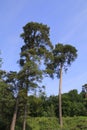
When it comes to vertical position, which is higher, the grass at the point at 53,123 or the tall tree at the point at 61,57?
the tall tree at the point at 61,57

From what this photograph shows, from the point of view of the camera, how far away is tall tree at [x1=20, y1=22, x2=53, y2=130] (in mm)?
36753

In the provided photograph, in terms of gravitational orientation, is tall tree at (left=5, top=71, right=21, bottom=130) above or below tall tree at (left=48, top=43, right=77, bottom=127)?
below

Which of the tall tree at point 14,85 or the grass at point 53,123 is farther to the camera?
the grass at point 53,123

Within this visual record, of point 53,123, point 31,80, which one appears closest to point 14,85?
point 31,80

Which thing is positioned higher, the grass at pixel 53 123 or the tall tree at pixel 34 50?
the tall tree at pixel 34 50

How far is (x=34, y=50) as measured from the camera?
38312mm

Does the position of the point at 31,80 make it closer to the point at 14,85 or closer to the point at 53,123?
the point at 14,85

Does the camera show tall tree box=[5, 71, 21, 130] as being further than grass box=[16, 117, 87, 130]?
No

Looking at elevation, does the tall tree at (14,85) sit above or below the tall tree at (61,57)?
below

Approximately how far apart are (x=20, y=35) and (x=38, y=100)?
8799 millimetres

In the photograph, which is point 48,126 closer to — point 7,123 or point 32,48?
point 7,123

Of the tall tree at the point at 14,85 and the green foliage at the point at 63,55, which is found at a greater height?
the green foliage at the point at 63,55

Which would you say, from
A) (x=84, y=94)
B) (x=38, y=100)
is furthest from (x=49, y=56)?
(x=84, y=94)

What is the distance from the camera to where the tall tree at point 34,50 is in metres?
36.8
